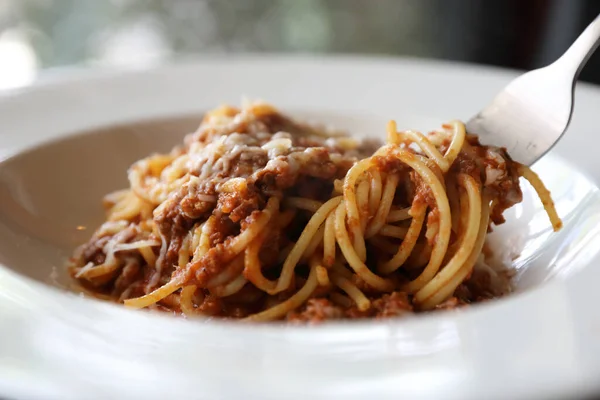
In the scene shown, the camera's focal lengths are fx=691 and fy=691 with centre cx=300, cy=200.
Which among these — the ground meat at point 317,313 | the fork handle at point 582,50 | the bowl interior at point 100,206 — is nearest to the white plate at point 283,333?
the bowl interior at point 100,206

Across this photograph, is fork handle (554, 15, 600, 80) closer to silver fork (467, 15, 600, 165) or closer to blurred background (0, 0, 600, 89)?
silver fork (467, 15, 600, 165)

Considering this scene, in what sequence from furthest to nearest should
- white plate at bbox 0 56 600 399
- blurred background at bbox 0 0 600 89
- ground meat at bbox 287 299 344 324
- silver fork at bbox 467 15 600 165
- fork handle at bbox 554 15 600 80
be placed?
blurred background at bbox 0 0 600 89, silver fork at bbox 467 15 600 165, fork handle at bbox 554 15 600 80, ground meat at bbox 287 299 344 324, white plate at bbox 0 56 600 399

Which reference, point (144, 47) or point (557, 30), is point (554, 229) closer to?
point (557, 30)

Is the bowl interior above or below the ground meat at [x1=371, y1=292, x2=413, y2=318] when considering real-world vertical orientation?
below

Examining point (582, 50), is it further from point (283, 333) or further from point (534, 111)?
point (283, 333)

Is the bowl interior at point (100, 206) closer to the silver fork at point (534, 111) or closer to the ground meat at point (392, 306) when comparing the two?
the silver fork at point (534, 111)

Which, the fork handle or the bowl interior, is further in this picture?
the bowl interior

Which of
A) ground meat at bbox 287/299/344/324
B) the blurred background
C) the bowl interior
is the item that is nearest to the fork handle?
the bowl interior
